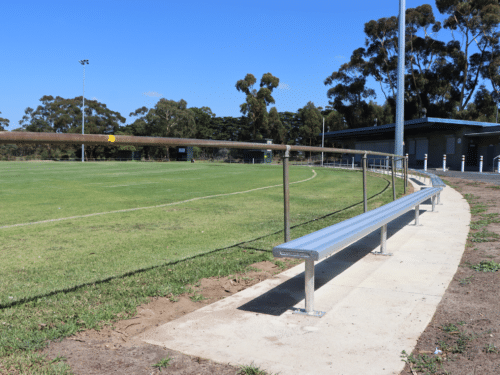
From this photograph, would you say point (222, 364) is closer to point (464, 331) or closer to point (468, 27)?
point (464, 331)

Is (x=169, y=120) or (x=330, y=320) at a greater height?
(x=169, y=120)

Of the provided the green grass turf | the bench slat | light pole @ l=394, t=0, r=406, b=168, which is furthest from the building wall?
the bench slat

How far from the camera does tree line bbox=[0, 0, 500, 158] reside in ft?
145

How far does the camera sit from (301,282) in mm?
3953

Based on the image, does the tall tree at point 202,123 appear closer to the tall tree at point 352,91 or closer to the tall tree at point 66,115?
the tall tree at point 66,115

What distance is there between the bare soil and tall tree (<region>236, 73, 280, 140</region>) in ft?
236

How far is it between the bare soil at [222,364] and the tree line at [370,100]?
46.1 m

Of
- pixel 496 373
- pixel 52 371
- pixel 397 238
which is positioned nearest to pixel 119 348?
pixel 52 371

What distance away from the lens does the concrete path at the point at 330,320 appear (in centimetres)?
246

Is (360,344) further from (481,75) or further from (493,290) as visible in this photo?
(481,75)

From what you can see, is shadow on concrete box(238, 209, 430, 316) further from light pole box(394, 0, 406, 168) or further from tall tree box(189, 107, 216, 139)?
tall tree box(189, 107, 216, 139)

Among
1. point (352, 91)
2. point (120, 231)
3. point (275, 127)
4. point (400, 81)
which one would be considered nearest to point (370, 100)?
point (352, 91)

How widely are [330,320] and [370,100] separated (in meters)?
59.3

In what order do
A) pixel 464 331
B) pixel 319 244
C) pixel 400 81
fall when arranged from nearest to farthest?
pixel 464 331
pixel 319 244
pixel 400 81
